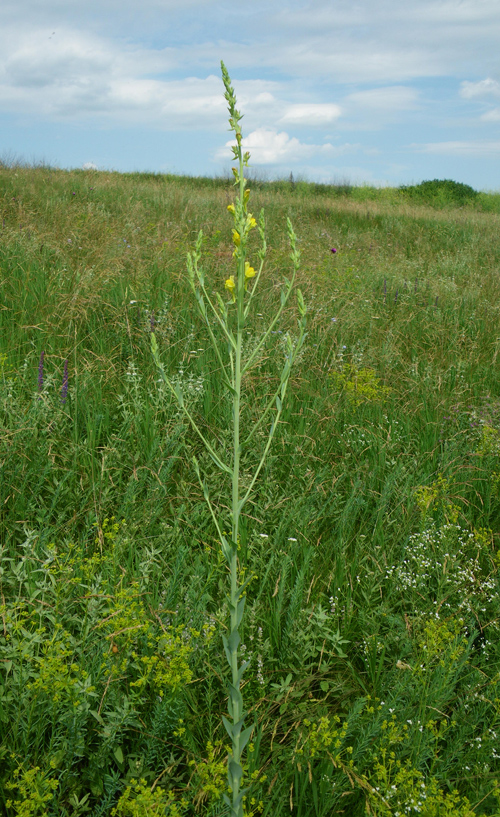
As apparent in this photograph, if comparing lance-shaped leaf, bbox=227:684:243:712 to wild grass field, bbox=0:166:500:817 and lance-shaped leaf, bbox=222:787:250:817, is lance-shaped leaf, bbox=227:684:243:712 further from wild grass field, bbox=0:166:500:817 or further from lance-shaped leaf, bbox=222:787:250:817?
wild grass field, bbox=0:166:500:817

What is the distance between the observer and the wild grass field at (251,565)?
1503mm

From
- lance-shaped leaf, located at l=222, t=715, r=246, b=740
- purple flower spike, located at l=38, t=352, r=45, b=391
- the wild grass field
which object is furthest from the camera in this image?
purple flower spike, located at l=38, t=352, r=45, b=391

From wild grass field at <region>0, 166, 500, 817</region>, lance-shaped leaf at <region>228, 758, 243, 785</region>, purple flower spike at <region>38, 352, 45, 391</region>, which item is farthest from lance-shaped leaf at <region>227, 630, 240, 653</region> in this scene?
purple flower spike at <region>38, 352, 45, 391</region>

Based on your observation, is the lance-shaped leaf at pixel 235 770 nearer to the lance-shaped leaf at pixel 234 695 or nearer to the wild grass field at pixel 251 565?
the lance-shaped leaf at pixel 234 695

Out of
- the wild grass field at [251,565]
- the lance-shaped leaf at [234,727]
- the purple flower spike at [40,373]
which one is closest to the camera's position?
the lance-shaped leaf at [234,727]

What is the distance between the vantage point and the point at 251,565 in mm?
2248

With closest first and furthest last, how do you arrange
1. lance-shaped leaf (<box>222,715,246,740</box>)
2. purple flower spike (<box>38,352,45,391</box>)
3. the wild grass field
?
lance-shaped leaf (<box>222,715,246,740</box>)
the wild grass field
purple flower spike (<box>38,352,45,391</box>)

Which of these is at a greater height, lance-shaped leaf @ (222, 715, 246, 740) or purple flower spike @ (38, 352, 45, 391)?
purple flower spike @ (38, 352, 45, 391)

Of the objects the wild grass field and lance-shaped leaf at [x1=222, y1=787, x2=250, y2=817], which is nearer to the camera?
lance-shaped leaf at [x1=222, y1=787, x2=250, y2=817]

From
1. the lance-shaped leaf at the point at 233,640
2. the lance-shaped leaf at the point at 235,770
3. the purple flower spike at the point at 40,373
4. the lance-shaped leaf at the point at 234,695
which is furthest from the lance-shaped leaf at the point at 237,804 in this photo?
the purple flower spike at the point at 40,373

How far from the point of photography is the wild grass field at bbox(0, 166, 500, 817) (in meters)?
1.50

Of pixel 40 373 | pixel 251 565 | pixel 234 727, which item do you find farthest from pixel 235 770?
pixel 40 373

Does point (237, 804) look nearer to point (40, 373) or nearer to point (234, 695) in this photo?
point (234, 695)

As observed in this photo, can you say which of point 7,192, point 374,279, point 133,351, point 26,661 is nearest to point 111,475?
point 26,661
